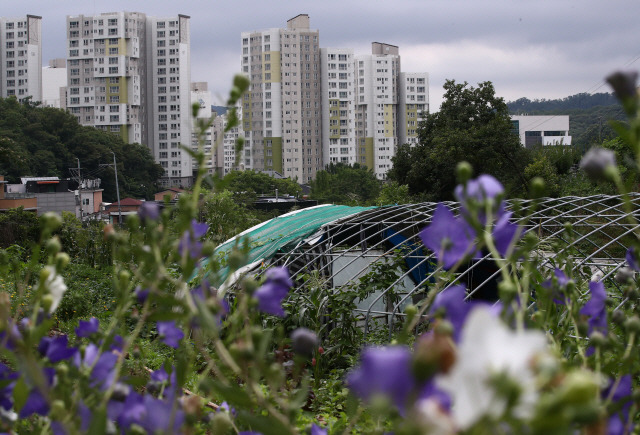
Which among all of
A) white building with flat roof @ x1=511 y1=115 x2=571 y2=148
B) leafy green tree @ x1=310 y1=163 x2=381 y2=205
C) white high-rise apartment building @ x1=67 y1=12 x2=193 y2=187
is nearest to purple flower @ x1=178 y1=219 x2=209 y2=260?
leafy green tree @ x1=310 y1=163 x2=381 y2=205

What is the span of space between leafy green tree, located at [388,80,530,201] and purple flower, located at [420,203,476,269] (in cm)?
1485

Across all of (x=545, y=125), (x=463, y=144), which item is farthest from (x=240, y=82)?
(x=545, y=125)

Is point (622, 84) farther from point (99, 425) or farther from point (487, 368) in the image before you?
point (99, 425)

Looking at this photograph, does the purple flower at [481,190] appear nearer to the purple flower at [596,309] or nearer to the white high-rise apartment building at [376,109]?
the purple flower at [596,309]

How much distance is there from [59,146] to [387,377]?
128 ft

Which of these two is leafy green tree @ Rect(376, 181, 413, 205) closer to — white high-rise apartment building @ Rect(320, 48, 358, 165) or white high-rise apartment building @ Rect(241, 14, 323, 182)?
white high-rise apartment building @ Rect(241, 14, 323, 182)

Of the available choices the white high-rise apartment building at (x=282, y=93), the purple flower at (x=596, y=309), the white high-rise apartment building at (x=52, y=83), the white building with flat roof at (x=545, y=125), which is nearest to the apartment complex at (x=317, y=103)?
the white high-rise apartment building at (x=282, y=93)

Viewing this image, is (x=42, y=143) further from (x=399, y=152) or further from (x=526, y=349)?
(x=526, y=349)

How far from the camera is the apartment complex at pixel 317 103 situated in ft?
190

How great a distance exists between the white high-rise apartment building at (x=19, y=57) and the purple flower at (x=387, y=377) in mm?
66307

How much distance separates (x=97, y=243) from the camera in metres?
11.2

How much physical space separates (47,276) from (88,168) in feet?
128

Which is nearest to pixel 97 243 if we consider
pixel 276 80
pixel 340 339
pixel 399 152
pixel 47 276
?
pixel 340 339

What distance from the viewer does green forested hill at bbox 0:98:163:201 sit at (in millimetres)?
34406
